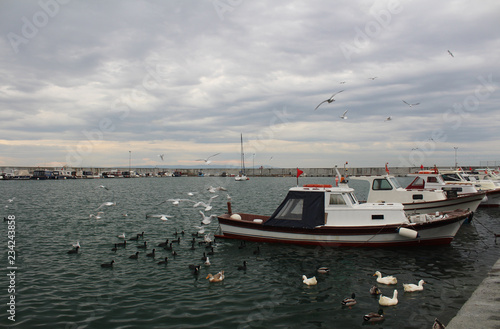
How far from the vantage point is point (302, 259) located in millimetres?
15977

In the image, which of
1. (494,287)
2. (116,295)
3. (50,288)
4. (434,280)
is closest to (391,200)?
(434,280)

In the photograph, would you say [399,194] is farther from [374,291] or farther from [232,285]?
[232,285]

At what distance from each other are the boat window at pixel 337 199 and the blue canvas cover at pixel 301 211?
49cm

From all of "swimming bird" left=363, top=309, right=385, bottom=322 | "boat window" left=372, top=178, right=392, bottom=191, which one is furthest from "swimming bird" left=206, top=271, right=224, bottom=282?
"boat window" left=372, top=178, right=392, bottom=191

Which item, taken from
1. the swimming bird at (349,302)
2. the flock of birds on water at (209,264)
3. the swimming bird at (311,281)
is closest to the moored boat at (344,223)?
the flock of birds on water at (209,264)

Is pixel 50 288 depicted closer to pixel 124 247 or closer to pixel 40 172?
pixel 124 247

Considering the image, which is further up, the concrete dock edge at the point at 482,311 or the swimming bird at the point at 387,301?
the concrete dock edge at the point at 482,311

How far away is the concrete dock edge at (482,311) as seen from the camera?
308 inches

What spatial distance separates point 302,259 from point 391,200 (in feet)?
41.4

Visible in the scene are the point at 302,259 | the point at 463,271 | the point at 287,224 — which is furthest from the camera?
the point at 287,224

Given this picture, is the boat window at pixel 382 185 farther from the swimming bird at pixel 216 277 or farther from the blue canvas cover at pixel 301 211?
the swimming bird at pixel 216 277

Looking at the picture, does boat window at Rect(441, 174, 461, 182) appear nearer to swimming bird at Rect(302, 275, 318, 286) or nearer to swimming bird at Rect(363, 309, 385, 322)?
swimming bird at Rect(302, 275, 318, 286)

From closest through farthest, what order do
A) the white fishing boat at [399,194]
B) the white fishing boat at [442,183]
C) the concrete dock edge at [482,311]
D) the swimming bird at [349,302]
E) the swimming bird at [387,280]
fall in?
the concrete dock edge at [482,311] → the swimming bird at [349,302] → the swimming bird at [387,280] → the white fishing boat at [399,194] → the white fishing boat at [442,183]

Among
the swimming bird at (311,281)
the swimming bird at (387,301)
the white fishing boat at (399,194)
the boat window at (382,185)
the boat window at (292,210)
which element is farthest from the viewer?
the boat window at (382,185)
